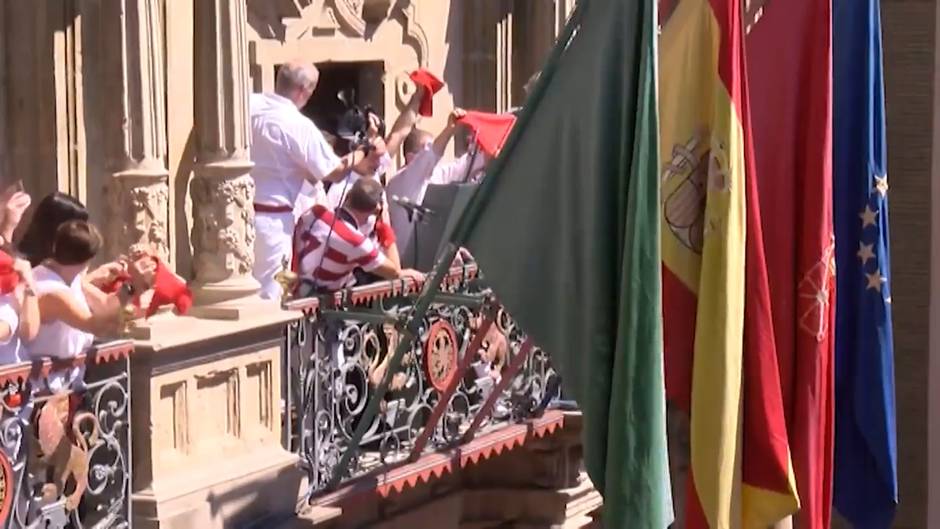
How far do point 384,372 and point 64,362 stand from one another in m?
2.41

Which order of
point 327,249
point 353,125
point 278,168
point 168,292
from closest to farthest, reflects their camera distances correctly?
1. point 168,292
2. point 327,249
3. point 278,168
4. point 353,125

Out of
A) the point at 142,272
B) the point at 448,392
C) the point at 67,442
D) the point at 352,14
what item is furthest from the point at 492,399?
the point at 67,442

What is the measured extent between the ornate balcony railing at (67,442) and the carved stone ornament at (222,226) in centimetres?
136

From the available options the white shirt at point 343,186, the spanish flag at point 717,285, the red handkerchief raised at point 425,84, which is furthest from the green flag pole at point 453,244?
the red handkerchief raised at point 425,84

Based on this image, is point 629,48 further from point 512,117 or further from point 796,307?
point 512,117

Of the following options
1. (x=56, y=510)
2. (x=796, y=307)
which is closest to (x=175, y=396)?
(x=56, y=510)

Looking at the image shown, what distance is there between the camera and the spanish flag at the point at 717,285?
32.4ft

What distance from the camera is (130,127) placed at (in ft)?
34.8

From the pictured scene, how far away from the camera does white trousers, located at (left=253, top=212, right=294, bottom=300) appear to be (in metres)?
11.4

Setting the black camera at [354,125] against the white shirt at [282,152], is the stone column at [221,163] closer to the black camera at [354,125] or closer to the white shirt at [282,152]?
the white shirt at [282,152]

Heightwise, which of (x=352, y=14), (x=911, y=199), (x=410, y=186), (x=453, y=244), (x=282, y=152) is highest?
(x=352, y=14)

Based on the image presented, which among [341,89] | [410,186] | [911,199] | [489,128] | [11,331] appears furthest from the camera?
[911,199]

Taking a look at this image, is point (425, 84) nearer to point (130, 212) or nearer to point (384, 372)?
point (384, 372)

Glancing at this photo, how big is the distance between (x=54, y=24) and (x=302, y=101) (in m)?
1.45
